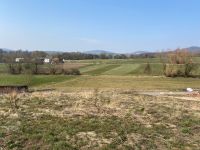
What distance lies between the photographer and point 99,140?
11.1m

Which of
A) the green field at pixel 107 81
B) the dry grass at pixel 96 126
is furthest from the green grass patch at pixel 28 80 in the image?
the dry grass at pixel 96 126

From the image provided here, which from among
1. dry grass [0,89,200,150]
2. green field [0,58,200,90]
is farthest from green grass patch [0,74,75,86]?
dry grass [0,89,200,150]

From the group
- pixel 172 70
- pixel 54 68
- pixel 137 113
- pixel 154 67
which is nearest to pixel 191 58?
pixel 172 70

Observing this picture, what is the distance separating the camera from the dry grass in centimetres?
1087

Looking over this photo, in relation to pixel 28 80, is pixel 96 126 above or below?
above

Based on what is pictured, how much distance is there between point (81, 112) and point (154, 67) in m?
86.6

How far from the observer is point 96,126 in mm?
12531

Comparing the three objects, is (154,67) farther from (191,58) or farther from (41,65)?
(41,65)

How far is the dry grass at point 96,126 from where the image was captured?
1087cm

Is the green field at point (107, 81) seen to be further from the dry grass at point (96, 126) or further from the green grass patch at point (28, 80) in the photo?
the dry grass at point (96, 126)

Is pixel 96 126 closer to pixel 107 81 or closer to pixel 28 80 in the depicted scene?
pixel 107 81

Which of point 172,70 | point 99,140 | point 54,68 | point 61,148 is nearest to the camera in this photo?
point 61,148

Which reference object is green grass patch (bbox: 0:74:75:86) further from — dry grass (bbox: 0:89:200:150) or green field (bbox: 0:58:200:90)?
dry grass (bbox: 0:89:200:150)

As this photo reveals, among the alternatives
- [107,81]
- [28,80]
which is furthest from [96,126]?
[28,80]
